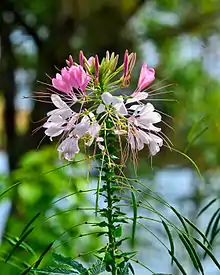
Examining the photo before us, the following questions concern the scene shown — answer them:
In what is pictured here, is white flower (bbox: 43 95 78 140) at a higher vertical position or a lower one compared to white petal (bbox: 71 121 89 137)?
higher

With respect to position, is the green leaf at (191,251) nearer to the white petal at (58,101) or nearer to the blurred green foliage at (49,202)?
the white petal at (58,101)

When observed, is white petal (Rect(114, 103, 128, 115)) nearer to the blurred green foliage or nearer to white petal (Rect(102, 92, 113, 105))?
white petal (Rect(102, 92, 113, 105))

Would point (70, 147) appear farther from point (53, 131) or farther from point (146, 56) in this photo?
point (146, 56)

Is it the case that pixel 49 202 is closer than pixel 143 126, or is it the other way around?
pixel 143 126

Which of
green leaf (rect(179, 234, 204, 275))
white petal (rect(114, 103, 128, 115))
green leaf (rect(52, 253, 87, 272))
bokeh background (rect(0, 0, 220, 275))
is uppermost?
bokeh background (rect(0, 0, 220, 275))

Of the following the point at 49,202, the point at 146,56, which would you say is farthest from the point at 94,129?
the point at 146,56

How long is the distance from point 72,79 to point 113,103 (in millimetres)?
27

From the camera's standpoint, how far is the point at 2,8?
2.08 m

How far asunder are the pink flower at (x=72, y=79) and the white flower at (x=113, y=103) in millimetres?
14

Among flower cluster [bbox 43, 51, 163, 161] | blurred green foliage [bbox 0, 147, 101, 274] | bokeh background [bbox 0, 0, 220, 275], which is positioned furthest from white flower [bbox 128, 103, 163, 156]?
bokeh background [bbox 0, 0, 220, 275]

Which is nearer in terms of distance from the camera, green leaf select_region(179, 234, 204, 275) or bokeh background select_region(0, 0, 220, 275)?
green leaf select_region(179, 234, 204, 275)

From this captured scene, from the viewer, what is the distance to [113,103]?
32 centimetres

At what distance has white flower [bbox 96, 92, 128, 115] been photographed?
310 millimetres

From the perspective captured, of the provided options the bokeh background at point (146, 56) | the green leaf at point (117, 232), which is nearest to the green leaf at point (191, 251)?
the green leaf at point (117, 232)
